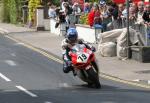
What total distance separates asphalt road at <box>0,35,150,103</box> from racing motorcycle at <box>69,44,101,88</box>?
0.88 feet

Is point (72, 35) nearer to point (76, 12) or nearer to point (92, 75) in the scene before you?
point (92, 75)

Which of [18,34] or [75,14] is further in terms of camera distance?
[18,34]

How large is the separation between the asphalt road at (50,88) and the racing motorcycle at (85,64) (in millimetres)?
268

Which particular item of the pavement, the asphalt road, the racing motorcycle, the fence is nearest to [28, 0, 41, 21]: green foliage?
the pavement

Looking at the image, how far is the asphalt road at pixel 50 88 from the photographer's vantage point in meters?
14.9

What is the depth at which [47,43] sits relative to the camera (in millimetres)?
31859

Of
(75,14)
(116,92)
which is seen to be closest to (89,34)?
(75,14)

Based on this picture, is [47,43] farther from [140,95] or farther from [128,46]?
[140,95]

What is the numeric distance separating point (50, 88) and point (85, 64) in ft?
3.76

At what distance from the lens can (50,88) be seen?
17.0 metres

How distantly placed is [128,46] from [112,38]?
6.61 feet

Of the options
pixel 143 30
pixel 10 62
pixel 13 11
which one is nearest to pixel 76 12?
pixel 143 30

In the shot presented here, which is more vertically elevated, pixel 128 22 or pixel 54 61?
pixel 128 22

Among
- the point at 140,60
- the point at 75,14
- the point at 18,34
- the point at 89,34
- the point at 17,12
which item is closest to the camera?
the point at 140,60
